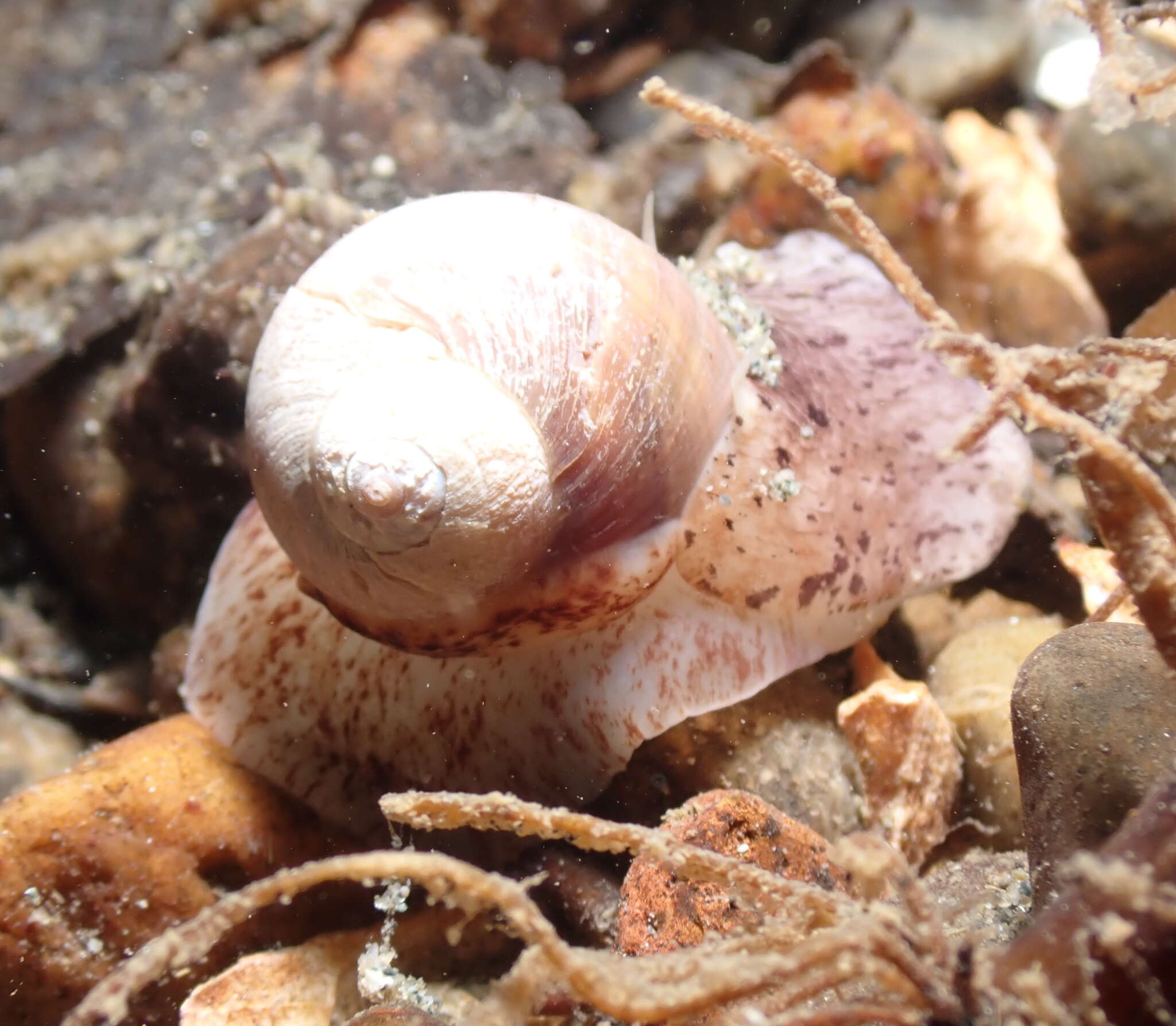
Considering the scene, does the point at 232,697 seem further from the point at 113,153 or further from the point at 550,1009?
the point at 113,153

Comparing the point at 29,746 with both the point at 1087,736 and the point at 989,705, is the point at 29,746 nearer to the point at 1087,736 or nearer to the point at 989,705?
the point at 989,705

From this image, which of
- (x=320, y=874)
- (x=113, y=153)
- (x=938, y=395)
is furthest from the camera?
(x=113, y=153)

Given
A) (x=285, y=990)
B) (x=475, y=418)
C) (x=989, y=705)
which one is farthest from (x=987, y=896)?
(x=285, y=990)

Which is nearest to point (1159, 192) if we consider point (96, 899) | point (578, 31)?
point (578, 31)

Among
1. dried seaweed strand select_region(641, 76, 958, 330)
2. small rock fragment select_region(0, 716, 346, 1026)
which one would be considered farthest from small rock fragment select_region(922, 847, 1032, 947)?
small rock fragment select_region(0, 716, 346, 1026)

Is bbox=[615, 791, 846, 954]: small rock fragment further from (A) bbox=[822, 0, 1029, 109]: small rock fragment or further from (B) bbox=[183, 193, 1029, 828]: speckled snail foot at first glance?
(A) bbox=[822, 0, 1029, 109]: small rock fragment

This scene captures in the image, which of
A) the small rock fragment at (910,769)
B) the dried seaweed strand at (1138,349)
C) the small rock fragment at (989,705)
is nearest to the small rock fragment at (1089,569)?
the small rock fragment at (989,705)

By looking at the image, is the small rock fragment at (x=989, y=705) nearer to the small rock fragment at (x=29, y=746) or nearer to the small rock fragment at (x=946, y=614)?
the small rock fragment at (x=946, y=614)
